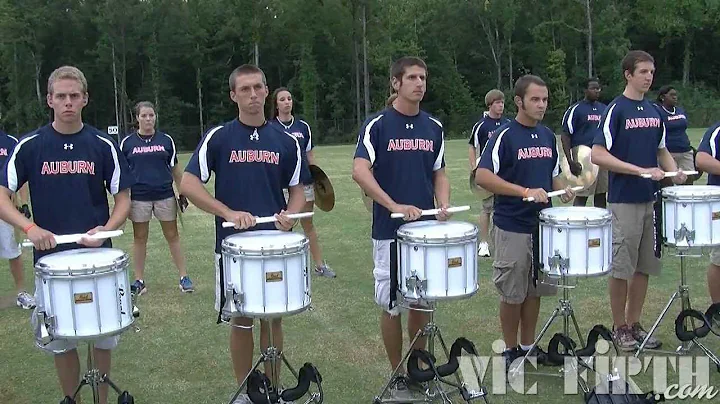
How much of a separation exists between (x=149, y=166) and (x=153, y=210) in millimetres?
527

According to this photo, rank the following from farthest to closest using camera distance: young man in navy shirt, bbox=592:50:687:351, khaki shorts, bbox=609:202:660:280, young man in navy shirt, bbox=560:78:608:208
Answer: young man in navy shirt, bbox=560:78:608:208
khaki shorts, bbox=609:202:660:280
young man in navy shirt, bbox=592:50:687:351

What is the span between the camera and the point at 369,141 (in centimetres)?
501

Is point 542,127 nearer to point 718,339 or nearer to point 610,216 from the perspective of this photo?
point 610,216

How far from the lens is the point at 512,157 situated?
539 centimetres

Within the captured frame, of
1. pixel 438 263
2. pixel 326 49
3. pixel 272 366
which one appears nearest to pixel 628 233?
pixel 438 263

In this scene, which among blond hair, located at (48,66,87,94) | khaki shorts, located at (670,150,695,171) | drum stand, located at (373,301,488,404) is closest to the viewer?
blond hair, located at (48,66,87,94)

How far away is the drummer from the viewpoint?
6098mm

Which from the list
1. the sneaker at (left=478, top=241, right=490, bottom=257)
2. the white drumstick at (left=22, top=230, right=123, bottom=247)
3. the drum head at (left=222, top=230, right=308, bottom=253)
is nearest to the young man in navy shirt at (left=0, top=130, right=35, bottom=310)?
the white drumstick at (left=22, top=230, right=123, bottom=247)

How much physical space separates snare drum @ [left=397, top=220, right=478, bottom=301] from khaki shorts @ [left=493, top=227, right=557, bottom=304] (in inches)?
36.5

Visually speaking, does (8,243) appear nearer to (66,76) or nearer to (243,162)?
(66,76)

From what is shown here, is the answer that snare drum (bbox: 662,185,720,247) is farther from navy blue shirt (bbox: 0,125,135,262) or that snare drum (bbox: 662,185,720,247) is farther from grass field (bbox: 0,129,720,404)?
navy blue shirt (bbox: 0,125,135,262)

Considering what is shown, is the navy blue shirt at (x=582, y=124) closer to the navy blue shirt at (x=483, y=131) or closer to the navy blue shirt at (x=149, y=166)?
the navy blue shirt at (x=483, y=131)

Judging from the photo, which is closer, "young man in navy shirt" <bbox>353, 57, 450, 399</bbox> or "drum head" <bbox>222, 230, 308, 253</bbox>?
"drum head" <bbox>222, 230, 308, 253</bbox>

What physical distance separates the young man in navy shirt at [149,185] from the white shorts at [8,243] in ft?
4.14
